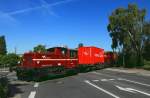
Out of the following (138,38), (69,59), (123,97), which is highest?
(138,38)

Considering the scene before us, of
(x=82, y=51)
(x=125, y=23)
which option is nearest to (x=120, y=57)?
(x=125, y=23)

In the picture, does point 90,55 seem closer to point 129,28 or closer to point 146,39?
point 129,28

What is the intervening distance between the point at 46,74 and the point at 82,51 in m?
13.6

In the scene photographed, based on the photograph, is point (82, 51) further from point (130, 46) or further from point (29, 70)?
point (130, 46)

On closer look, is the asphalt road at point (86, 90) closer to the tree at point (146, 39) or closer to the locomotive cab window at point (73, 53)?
the locomotive cab window at point (73, 53)

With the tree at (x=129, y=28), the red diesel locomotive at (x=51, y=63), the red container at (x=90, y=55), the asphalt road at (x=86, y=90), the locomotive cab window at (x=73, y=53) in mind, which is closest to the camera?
the asphalt road at (x=86, y=90)

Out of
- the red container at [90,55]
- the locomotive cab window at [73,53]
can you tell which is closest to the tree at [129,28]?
the red container at [90,55]

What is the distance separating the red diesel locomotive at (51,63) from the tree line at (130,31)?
26.0 metres

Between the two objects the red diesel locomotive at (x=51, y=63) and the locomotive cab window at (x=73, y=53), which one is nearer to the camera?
the red diesel locomotive at (x=51, y=63)

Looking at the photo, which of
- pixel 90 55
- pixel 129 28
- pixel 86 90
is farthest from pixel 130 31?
pixel 86 90

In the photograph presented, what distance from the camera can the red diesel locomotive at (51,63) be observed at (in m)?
30.4

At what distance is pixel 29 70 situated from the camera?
98.8ft

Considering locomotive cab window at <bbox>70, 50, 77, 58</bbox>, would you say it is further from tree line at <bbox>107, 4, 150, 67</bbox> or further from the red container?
tree line at <bbox>107, 4, 150, 67</bbox>

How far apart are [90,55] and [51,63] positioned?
51.7ft
